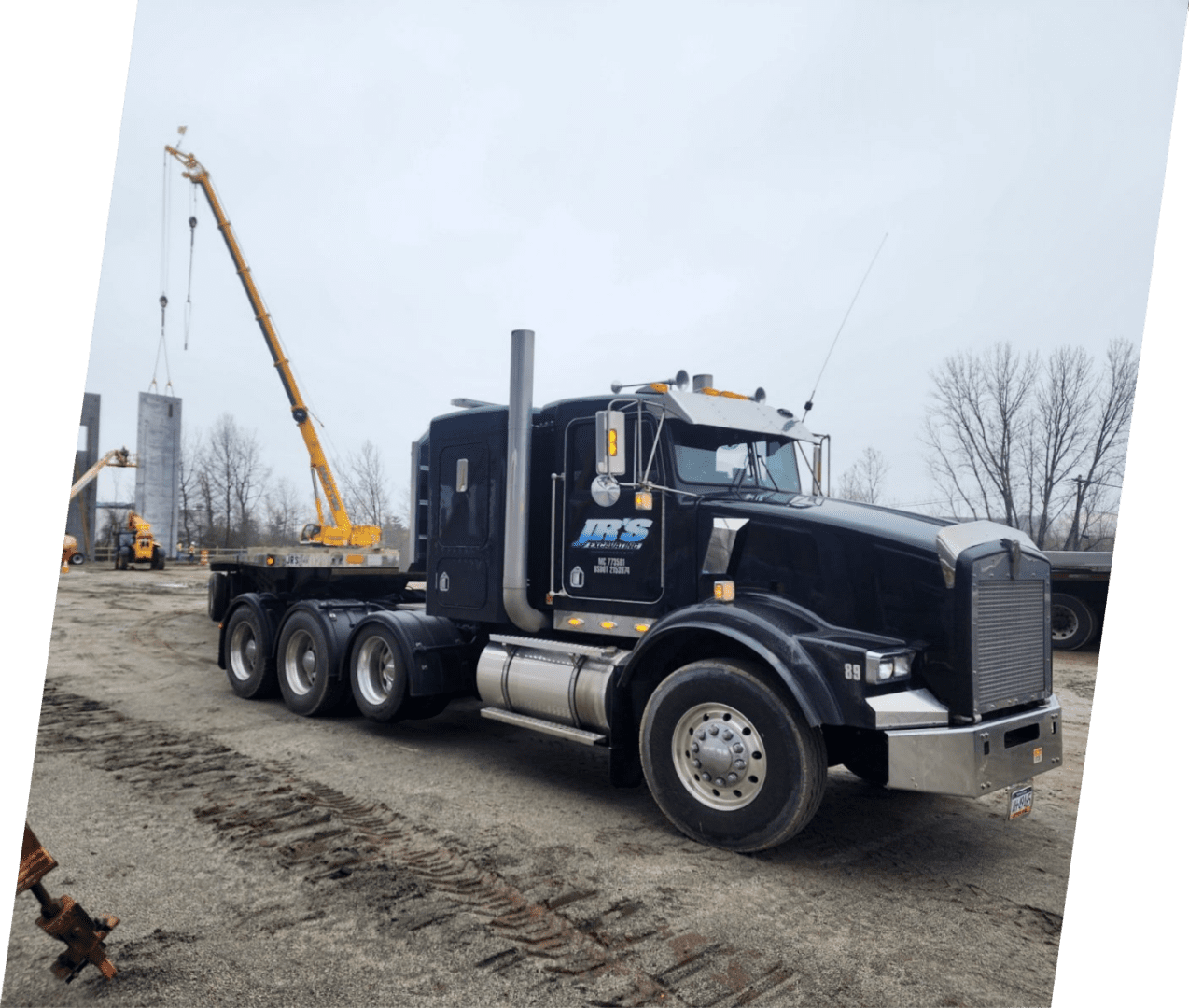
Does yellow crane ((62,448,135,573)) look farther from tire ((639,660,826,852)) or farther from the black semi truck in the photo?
tire ((639,660,826,852))

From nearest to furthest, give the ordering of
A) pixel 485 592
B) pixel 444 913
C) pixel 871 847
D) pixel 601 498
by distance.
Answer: pixel 444 913 < pixel 871 847 < pixel 601 498 < pixel 485 592

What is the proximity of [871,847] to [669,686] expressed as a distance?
1380 millimetres

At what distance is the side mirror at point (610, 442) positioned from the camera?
497cm

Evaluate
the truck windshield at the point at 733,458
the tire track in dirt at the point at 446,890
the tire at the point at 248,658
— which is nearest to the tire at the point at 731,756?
the tire track in dirt at the point at 446,890

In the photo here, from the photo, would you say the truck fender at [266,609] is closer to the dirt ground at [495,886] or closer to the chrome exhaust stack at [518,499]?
the dirt ground at [495,886]

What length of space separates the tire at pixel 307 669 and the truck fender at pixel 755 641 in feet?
11.6

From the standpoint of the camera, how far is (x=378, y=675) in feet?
→ 23.9

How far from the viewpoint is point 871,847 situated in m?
4.52

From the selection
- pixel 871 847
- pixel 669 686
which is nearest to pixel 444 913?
pixel 669 686

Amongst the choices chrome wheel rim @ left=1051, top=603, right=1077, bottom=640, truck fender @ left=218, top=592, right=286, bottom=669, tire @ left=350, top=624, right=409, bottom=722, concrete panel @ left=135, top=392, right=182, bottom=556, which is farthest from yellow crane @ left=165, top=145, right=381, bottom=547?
chrome wheel rim @ left=1051, top=603, right=1077, bottom=640

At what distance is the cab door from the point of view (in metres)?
5.33

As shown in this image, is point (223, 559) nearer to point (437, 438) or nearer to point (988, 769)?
point (437, 438)

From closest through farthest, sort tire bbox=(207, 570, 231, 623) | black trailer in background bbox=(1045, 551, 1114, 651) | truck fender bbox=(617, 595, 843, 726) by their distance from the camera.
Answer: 1. black trailer in background bbox=(1045, 551, 1114, 651)
2. truck fender bbox=(617, 595, 843, 726)
3. tire bbox=(207, 570, 231, 623)

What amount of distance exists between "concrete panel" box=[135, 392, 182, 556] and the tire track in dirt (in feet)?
5.75
